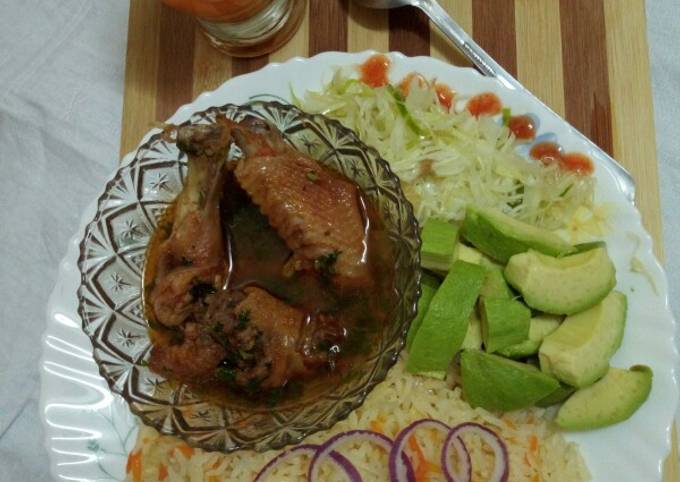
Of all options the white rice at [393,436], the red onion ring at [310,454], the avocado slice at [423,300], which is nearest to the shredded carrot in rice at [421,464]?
the white rice at [393,436]

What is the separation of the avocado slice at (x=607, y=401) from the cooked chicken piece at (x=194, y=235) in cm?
133

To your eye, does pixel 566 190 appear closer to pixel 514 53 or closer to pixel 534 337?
pixel 534 337

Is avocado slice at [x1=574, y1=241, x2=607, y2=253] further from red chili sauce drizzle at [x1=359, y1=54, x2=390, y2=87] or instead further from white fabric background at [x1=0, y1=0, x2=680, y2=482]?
red chili sauce drizzle at [x1=359, y1=54, x2=390, y2=87]

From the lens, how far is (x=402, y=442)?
7.14 feet

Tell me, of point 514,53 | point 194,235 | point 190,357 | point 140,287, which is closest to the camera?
point 190,357

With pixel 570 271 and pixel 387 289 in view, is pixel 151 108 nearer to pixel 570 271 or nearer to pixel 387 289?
pixel 387 289

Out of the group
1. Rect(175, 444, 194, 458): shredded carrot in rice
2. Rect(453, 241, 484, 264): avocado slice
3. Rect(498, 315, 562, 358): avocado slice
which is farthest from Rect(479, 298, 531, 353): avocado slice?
Rect(175, 444, 194, 458): shredded carrot in rice

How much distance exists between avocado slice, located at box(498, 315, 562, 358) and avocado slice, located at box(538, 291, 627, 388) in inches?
1.1

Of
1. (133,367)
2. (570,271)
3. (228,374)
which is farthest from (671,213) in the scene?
A: (133,367)

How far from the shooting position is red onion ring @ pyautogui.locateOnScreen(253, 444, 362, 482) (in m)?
2.17

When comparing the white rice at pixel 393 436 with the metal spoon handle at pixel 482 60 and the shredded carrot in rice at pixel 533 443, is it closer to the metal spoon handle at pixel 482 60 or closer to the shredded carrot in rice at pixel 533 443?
the shredded carrot in rice at pixel 533 443

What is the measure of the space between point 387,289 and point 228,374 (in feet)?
2.01

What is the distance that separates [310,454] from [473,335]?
2.32ft

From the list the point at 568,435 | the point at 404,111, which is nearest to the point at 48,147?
the point at 404,111
